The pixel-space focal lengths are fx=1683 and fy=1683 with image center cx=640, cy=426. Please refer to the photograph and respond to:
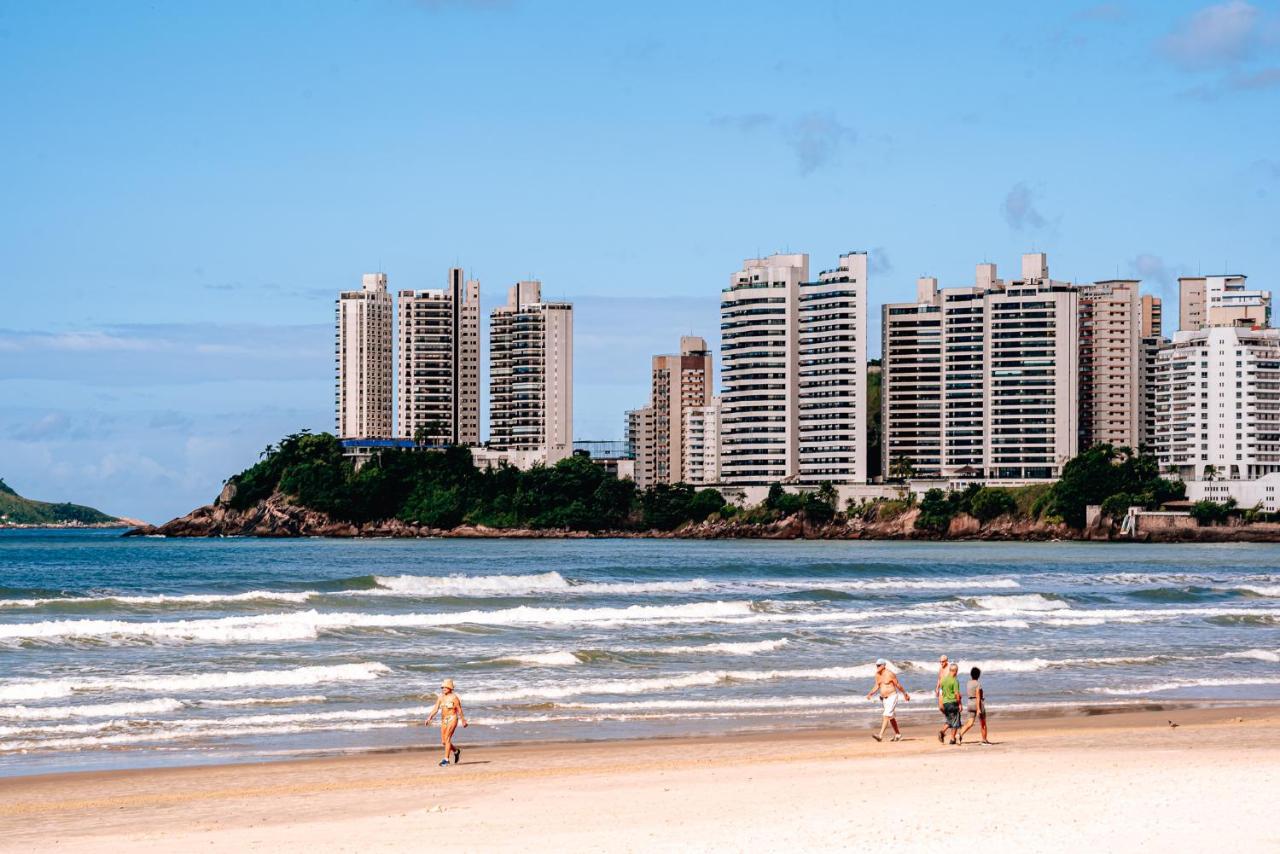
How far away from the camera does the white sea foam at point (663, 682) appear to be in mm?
31359

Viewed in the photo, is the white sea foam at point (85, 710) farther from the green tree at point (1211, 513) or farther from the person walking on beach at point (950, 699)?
the green tree at point (1211, 513)

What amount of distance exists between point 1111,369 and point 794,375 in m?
36.4

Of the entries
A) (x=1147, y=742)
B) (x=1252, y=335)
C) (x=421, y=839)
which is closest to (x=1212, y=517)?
(x=1252, y=335)

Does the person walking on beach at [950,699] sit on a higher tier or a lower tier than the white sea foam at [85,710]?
higher

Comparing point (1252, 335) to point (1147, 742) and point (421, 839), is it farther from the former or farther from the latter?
point (421, 839)

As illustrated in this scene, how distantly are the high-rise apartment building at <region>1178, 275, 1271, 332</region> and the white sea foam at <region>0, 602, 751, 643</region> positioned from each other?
142m

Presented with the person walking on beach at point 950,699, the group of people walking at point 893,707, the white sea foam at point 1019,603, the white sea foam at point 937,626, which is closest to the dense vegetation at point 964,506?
the white sea foam at point 1019,603

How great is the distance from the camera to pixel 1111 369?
19200cm

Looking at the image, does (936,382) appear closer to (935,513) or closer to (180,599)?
(935,513)

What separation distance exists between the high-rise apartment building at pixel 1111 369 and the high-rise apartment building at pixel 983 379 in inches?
265

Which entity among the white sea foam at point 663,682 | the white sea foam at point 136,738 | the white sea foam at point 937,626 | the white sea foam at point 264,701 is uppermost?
the white sea foam at point 136,738

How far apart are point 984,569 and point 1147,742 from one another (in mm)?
69885

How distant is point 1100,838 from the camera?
16.4 metres

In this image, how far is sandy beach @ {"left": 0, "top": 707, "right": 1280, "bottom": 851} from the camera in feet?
55.6
